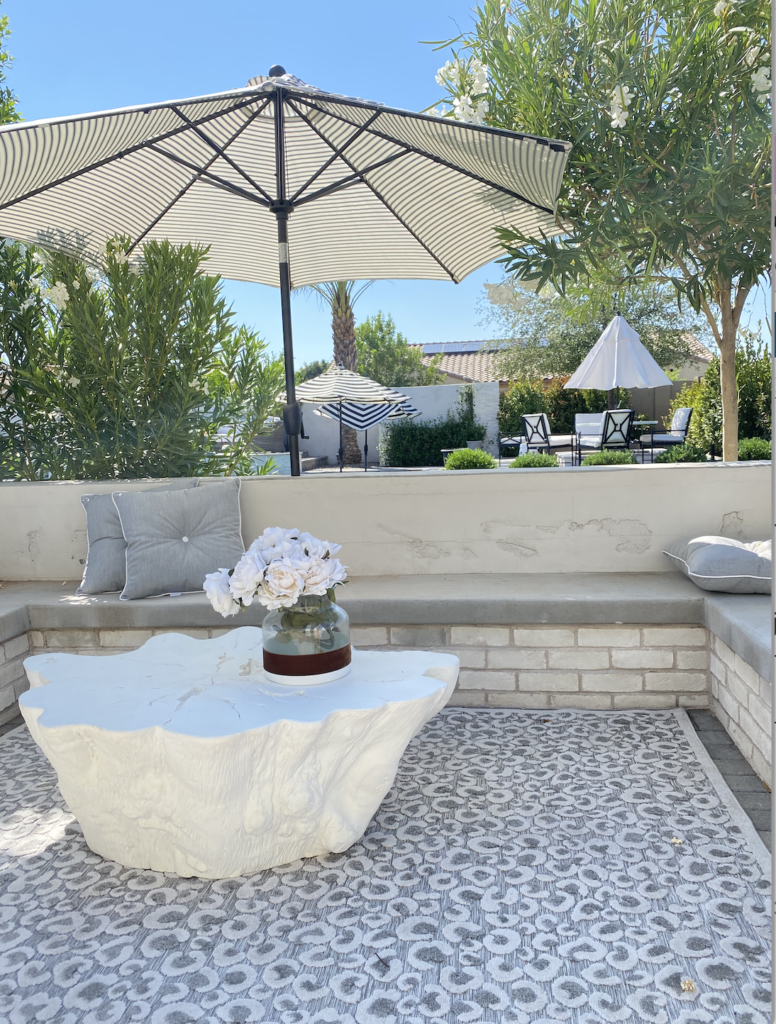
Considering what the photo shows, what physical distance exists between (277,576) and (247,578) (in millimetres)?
87

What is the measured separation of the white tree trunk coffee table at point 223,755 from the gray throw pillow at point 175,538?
116 centimetres

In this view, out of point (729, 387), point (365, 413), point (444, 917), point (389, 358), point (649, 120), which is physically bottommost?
point (444, 917)

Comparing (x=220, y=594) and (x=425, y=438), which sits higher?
(x=425, y=438)

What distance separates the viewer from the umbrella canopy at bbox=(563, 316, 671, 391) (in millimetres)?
9016

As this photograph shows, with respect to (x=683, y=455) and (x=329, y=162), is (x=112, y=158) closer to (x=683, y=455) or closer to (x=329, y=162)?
(x=329, y=162)

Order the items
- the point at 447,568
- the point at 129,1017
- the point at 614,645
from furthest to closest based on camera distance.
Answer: the point at 447,568
the point at 614,645
the point at 129,1017

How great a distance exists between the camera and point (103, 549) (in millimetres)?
3510

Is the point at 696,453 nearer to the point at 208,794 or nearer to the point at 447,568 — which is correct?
the point at 447,568

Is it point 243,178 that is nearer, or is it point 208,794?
point 208,794

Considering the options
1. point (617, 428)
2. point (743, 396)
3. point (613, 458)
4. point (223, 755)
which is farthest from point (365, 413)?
point (223, 755)

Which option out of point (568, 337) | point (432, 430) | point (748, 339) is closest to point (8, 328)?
point (748, 339)

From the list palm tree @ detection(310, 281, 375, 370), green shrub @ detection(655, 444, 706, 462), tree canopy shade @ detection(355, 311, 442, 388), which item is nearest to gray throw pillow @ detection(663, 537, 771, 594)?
green shrub @ detection(655, 444, 706, 462)

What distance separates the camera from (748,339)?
9.41m

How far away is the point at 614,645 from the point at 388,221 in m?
2.63
